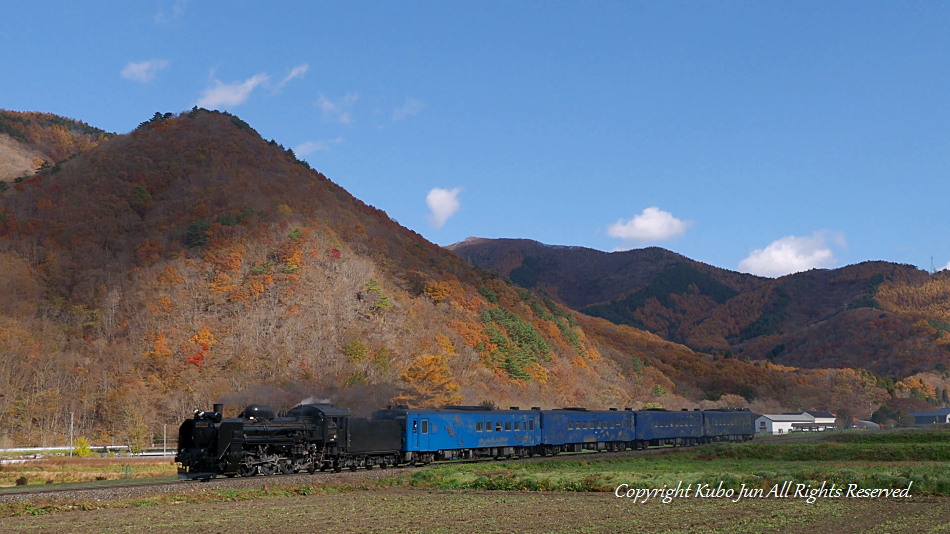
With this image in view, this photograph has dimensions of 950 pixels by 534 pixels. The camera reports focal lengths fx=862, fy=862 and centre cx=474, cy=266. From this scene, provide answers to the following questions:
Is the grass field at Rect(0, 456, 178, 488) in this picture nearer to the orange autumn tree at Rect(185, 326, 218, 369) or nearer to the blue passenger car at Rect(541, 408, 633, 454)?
the blue passenger car at Rect(541, 408, 633, 454)

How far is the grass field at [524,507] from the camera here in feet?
78.3

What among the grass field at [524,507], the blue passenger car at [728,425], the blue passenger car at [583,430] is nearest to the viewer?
the grass field at [524,507]

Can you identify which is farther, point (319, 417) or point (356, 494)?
point (319, 417)

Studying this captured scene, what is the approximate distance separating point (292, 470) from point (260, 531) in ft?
63.3

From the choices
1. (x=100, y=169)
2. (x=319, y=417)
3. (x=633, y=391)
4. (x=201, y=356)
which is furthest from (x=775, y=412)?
(x=319, y=417)

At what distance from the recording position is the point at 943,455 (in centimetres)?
5481

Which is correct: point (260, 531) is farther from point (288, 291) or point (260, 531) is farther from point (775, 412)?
point (775, 412)

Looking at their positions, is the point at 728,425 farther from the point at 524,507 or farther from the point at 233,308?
the point at 524,507

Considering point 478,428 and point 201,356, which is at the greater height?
point 201,356

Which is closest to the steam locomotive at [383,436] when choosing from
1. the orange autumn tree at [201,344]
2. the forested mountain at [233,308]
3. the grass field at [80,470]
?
the grass field at [80,470]

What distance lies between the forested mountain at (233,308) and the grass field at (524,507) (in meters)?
36.6

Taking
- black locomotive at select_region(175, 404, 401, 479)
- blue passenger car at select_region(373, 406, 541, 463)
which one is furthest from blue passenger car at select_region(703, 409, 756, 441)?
black locomotive at select_region(175, 404, 401, 479)

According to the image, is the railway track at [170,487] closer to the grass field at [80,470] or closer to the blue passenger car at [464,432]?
the blue passenger car at [464,432]

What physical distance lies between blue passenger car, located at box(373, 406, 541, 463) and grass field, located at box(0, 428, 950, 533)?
7.97 meters
